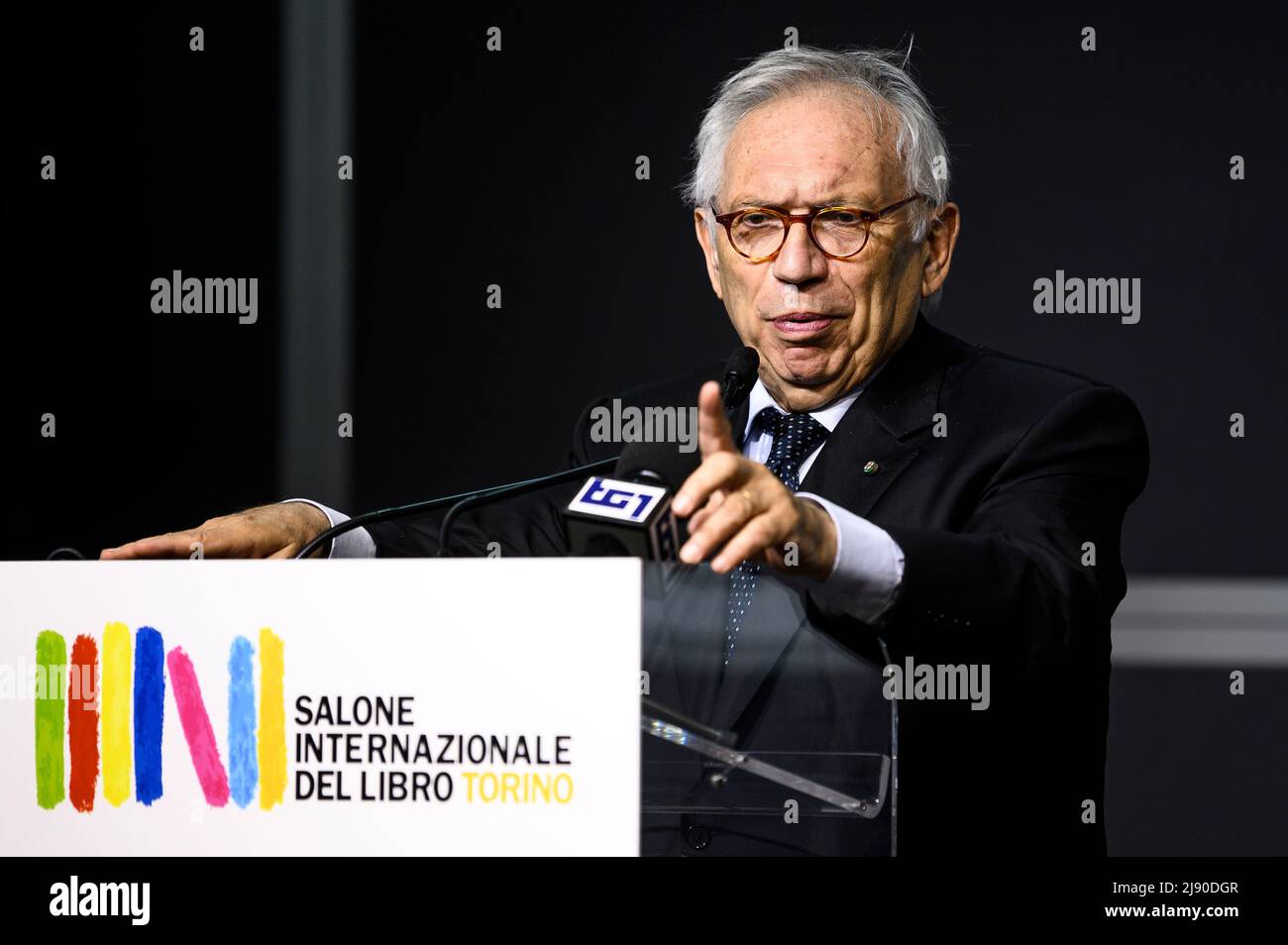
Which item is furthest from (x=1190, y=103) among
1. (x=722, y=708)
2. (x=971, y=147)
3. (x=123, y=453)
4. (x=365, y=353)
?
(x=123, y=453)

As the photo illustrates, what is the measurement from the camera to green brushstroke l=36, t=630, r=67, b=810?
129 cm

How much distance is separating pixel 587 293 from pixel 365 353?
0.46 meters

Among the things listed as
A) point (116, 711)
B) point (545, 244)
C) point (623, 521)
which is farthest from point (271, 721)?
point (545, 244)

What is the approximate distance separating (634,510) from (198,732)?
17.0 inches

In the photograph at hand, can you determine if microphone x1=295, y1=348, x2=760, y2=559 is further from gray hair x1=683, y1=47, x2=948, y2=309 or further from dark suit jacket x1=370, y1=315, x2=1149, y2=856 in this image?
gray hair x1=683, y1=47, x2=948, y2=309

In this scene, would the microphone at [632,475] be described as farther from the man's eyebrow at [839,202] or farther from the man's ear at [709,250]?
the man's ear at [709,250]

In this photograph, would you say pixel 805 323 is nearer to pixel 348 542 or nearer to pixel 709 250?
pixel 709 250

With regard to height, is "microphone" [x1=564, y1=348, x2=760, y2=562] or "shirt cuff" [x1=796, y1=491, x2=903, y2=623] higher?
"microphone" [x1=564, y1=348, x2=760, y2=562]

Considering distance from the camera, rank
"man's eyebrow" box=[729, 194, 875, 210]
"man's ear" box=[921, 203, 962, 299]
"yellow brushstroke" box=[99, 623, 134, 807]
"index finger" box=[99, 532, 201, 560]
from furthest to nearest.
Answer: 1. "man's ear" box=[921, 203, 962, 299]
2. "man's eyebrow" box=[729, 194, 875, 210]
3. "index finger" box=[99, 532, 201, 560]
4. "yellow brushstroke" box=[99, 623, 134, 807]

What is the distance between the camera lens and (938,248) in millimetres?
2119

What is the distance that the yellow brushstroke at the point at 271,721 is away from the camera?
48.8 inches

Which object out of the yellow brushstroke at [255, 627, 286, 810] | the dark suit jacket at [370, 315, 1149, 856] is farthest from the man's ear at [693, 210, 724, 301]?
the yellow brushstroke at [255, 627, 286, 810]

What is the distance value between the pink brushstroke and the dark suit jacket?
1.51 feet

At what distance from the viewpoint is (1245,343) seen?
276 cm
